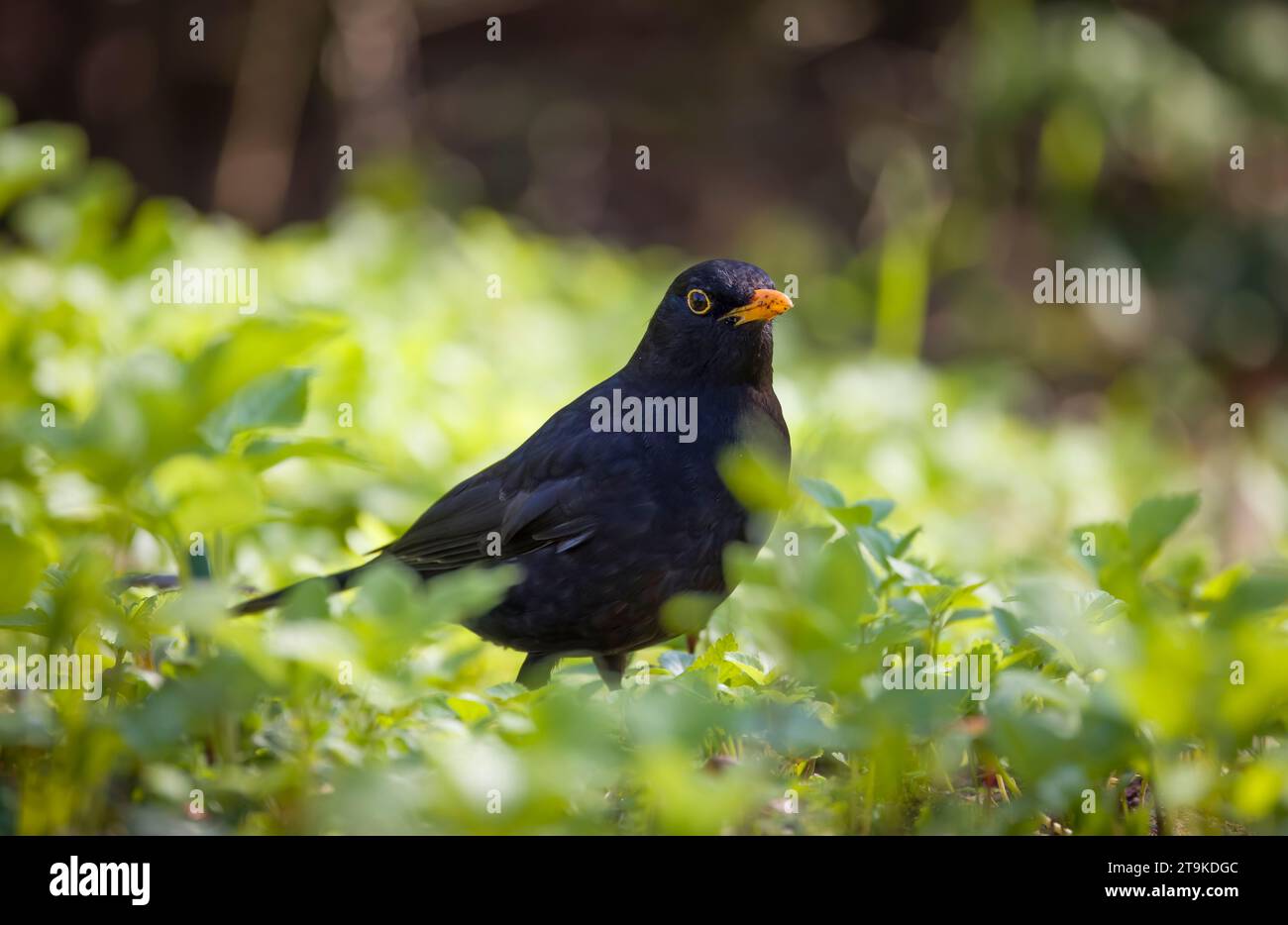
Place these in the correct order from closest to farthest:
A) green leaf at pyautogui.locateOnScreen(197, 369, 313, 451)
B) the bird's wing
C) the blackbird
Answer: green leaf at pyautogui.locateOnScreen(197, 369, 313, 451) → the blackbird → the bird's wing

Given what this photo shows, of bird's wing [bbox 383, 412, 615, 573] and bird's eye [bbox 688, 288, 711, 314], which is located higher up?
bird's eye [bbox 688, 288, 711, 314]

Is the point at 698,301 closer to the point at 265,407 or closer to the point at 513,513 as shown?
the point at 513,513

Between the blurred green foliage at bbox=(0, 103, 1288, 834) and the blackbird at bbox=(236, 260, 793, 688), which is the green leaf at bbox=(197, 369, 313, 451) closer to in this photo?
the blurred green foliage at bbox=(0, 103, 1288, 834)

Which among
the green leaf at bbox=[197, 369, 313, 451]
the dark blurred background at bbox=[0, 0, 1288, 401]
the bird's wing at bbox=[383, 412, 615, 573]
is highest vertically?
the dark blurred background at bbox=[0, 0, 1288, 401]

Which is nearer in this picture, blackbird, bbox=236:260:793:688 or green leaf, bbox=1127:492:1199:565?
green leaf, bbox=1127:492:1199:565

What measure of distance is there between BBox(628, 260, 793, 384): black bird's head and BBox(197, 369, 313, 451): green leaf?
1.04 m

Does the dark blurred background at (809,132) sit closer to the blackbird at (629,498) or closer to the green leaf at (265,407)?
the blackbird at (629,498)

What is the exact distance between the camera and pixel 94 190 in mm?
5730

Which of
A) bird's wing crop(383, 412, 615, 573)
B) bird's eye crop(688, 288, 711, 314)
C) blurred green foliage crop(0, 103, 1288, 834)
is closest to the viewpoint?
blurred green foliage crop(0, 103, 1288, 834)

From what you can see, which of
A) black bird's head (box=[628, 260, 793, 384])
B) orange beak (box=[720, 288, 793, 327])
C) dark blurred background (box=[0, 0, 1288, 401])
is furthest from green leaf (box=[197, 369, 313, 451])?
dark blurred background (box=[0, 0, 1288, 401])

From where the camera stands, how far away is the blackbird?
3.26 meters
